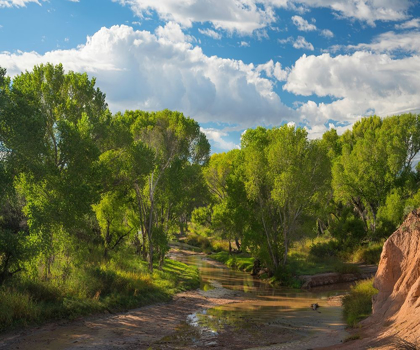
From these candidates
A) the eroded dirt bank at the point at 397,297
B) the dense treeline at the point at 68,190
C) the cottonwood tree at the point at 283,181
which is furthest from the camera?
the cottonwood tree at the point at 283,181

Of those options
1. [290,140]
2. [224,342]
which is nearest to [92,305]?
[224,342]

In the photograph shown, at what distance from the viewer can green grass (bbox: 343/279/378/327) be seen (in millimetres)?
18797

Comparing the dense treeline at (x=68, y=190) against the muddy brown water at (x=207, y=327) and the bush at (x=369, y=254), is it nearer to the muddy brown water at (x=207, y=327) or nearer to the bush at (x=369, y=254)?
the muddy brown water at (x=207, y=327)

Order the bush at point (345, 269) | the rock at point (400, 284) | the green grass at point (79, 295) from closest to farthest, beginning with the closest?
the rock at point (400, 284) < the green grass at point (79, 295) < the bush at point (345, 269)

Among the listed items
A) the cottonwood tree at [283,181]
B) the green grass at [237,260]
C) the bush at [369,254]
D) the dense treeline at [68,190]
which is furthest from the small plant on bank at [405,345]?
the bush at [369,254]

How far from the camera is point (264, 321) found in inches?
808

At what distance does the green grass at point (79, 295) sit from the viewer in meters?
16.7

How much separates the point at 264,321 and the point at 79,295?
10615 mm

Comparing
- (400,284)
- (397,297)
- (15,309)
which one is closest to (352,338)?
(397,297)

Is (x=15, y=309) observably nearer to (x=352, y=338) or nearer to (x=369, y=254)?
(x=352, y=338)

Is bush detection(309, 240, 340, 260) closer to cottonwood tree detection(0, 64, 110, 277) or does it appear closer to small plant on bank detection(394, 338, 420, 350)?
cottonwood tree detection(0, 64, 110, 277)

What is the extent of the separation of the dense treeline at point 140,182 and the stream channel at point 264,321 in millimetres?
6332

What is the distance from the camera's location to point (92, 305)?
65.9ft

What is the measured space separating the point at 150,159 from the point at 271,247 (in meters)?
16.4
